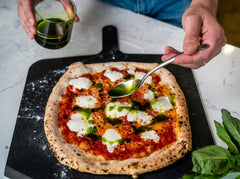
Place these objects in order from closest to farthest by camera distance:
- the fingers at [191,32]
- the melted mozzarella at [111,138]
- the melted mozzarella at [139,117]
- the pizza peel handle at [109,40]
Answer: the fingers at [191,32], the melted mozzarella at [111,138], the melted mozzarella at [139,117], the pizza peel handle at [109,40]

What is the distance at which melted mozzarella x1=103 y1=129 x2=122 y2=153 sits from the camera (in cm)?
197

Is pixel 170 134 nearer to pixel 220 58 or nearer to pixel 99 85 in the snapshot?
pixel 99 85

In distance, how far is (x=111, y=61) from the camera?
257 centimetres

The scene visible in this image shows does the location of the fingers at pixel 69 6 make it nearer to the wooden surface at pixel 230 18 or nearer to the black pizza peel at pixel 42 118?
the black pizza peel at pixel 42 118

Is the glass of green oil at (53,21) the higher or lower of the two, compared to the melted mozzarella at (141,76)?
higher

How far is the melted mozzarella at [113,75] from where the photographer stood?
2346mm

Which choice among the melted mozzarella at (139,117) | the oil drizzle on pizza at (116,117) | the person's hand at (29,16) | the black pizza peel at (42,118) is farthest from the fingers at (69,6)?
the melted mozzarella at (139,117)

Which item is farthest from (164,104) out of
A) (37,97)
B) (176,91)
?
(37,97)

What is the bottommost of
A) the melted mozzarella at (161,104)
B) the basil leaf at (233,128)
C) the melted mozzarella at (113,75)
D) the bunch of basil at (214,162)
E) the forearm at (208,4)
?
the melted mozzarella at (161,104)

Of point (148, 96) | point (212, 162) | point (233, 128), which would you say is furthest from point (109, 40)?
point (212, 162)

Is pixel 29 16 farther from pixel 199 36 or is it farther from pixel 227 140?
pixel 227 140

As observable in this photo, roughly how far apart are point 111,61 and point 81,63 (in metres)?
0.30

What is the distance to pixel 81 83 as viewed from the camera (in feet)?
7.51

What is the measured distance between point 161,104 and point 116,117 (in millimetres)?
383
